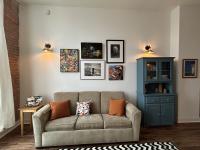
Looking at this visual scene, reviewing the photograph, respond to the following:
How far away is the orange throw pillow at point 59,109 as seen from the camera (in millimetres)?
3586

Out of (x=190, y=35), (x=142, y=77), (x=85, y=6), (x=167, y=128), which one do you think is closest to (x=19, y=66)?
(x=85, y=6)

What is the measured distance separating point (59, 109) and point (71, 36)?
74.0 inches

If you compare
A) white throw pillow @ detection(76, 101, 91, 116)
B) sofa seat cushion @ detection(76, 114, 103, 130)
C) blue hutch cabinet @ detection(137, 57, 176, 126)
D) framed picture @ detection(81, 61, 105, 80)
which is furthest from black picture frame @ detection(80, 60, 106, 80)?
sofa seat cushion @ detection(76, 114, 103, 130)

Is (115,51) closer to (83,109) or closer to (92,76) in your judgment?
(92,76)

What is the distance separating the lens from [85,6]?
174 inches

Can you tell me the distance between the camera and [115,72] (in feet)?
15.0

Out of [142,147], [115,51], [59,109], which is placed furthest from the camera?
[115,51]

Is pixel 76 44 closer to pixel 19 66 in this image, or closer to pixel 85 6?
pixel 85 6

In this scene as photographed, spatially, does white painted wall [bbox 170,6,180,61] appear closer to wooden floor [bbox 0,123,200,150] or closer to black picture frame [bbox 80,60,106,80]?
wooden floor [bbox 0,123,200,150]

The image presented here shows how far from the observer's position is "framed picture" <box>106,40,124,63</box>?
14.9 feet

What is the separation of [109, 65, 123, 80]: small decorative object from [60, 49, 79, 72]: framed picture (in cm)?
88

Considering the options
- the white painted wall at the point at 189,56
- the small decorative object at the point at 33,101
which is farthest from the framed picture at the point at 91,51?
the white painted wall at the point at 189,56

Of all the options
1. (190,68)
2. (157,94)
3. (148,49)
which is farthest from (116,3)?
(190,68)

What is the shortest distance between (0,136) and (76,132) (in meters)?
1.63
